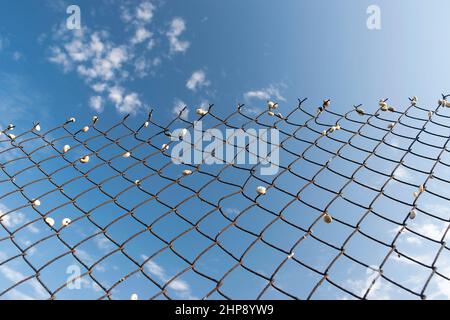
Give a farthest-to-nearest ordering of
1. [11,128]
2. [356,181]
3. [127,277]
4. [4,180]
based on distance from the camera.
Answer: [11,128]
[4,180]
[356,181]
[127,277]

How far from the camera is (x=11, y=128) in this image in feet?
11.0


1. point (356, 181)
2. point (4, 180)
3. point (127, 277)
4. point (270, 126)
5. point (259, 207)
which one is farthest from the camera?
point (270, 126)

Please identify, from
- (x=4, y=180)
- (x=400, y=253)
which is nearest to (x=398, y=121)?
(x=400, y=253)

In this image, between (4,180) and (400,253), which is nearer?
(400,253)

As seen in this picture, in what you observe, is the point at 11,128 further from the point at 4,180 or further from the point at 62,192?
the point at 62,192

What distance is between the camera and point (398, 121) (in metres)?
3.25

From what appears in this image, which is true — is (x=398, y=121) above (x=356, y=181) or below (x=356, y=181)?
above

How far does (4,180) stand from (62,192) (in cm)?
50

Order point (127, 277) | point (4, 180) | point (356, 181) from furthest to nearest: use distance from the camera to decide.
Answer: point (4, 180), point (356, 181), point (127, 277)
